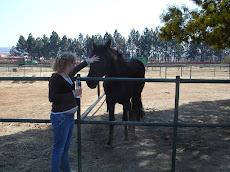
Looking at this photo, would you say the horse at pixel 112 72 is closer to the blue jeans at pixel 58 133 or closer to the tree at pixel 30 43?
the blue jeans at pixel 58 133

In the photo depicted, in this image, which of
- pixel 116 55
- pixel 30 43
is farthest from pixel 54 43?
pixel 116 55

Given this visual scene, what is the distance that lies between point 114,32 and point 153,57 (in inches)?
860

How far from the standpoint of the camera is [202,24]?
5.45 metres

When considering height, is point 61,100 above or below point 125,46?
below

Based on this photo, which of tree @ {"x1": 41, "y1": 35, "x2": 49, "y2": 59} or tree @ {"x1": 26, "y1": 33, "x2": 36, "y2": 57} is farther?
tree @ {"x1": 41, "y1": 35, "x2": 49, "y2": 59}

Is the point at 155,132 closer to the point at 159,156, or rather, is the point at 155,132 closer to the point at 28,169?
the point at 159,156

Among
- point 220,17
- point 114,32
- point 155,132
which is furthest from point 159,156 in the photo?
point 114,32

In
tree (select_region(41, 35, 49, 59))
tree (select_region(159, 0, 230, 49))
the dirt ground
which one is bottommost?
the dirt ground

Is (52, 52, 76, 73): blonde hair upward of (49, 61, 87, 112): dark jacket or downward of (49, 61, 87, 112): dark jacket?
upward

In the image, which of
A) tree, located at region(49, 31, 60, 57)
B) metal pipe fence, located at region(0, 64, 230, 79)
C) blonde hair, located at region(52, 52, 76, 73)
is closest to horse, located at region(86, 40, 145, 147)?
blonde hair, located at region(52, 52, 76, 73)

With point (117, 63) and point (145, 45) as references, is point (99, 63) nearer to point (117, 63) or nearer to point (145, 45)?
point (117, 63)

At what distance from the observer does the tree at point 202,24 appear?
17.2 feet

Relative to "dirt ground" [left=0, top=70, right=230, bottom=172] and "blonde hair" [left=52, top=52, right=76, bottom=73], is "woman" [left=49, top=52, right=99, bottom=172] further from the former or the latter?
"dirt ground" [left=0, top=70, right=230, bottom=172]

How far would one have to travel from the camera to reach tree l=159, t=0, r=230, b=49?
5254 millimetres
